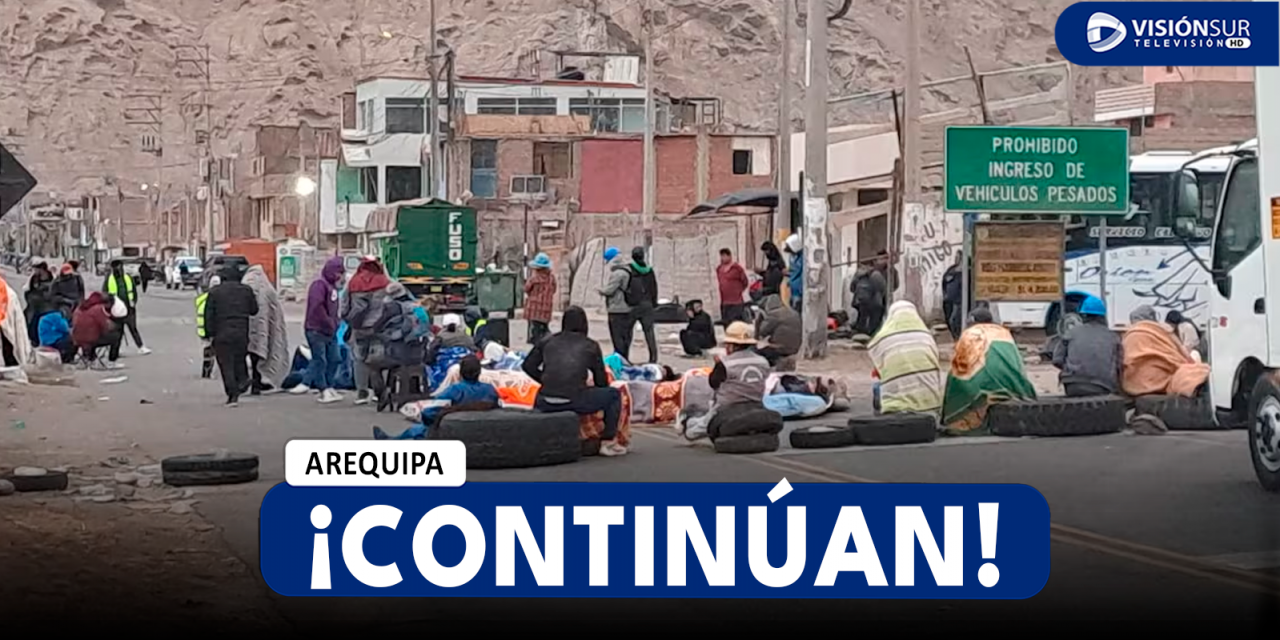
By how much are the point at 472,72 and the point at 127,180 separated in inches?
40.1

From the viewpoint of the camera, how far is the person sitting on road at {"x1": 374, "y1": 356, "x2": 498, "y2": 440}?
547cm

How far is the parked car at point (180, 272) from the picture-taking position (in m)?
5.77

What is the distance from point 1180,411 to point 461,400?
7.66 ft

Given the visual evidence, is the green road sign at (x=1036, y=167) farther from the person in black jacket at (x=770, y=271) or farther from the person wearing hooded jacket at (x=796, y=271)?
the person wearing hooded jacket at (x=796, y=271)

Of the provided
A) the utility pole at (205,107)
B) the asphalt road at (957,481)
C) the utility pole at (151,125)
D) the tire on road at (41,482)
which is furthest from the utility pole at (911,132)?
the tire on road at (41,482)

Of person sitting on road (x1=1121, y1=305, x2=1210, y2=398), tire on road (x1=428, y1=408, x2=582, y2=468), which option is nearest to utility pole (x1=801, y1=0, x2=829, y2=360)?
person sitting on road (x1=1121, y1=305, x2=1210, y2=398)

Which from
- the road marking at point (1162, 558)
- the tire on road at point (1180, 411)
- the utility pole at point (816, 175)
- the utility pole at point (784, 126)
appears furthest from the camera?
the utility pole at point (816, 175)

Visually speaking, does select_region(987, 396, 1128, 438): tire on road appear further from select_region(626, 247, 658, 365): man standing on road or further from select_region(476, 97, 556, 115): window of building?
select_region(476, 97, 556, 115): window of building

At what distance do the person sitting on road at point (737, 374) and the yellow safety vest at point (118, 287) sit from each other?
7.05 feet

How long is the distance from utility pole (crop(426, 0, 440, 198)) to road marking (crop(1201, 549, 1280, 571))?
7.99 feet

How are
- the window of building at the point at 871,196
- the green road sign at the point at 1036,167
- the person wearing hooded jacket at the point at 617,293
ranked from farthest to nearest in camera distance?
1. the window of building at the point at 871,196
2. the green road sign at the point at 1036,167
3. the person wearing hooded jacket at the point at 617,293

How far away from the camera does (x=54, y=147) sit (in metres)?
5.36

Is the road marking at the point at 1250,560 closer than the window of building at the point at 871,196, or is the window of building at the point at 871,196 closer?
the road marking at the point at 1250,560

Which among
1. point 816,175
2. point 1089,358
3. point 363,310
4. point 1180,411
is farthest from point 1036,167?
point 363,310
